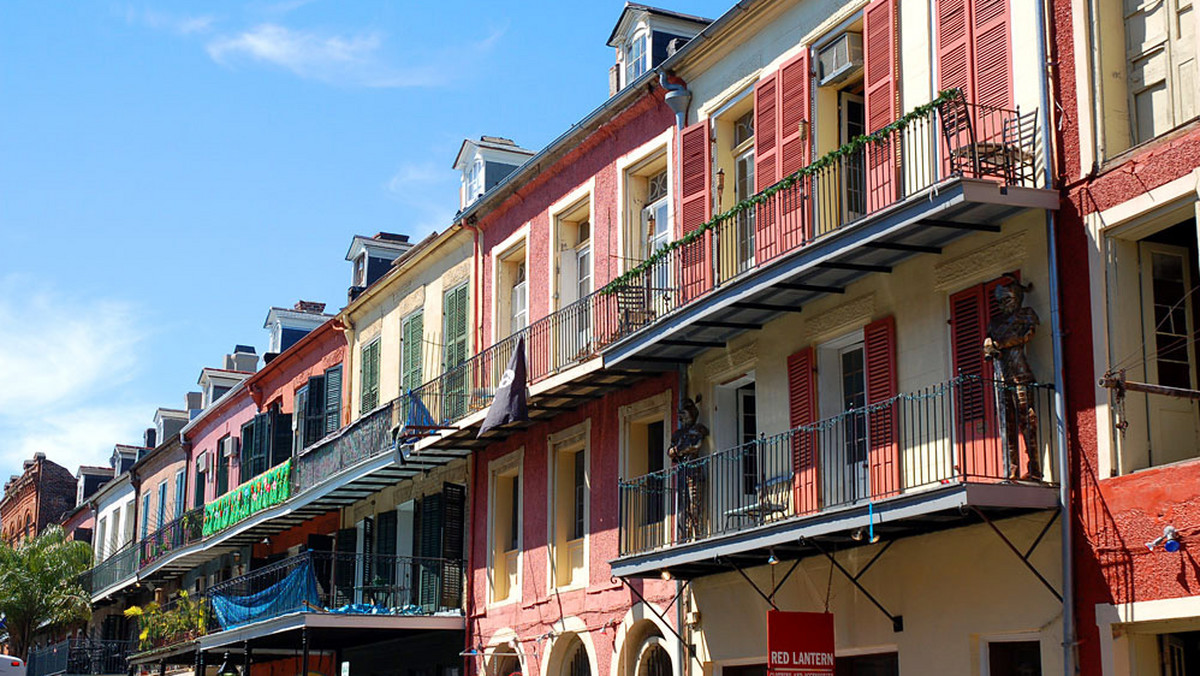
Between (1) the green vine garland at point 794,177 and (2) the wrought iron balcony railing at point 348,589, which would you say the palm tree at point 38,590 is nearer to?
(2) the wrought iron balcony railing at point 348,589

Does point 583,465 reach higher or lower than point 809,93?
lower

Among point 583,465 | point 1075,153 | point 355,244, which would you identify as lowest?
point 583,465

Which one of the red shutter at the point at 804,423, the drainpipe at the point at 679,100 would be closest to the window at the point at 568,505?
the drainpipe at the point at 679,100

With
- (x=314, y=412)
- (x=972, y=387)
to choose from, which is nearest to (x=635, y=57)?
(x=972, y=387)

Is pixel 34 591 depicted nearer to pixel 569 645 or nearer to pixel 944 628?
pixel 569 645

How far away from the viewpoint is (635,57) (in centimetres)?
2133

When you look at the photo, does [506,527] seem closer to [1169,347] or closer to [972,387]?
[972,387]

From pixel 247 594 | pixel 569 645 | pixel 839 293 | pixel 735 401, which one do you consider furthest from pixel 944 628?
pixel 247 594

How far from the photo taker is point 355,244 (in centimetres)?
3269

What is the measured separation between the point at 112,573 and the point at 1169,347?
117ft

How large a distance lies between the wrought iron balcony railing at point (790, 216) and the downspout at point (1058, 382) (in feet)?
0.70

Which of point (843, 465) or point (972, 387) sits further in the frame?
point (843, 465)

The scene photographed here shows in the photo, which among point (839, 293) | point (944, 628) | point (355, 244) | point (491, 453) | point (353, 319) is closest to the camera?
point (944, 628)

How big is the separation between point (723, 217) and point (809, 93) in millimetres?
1607
